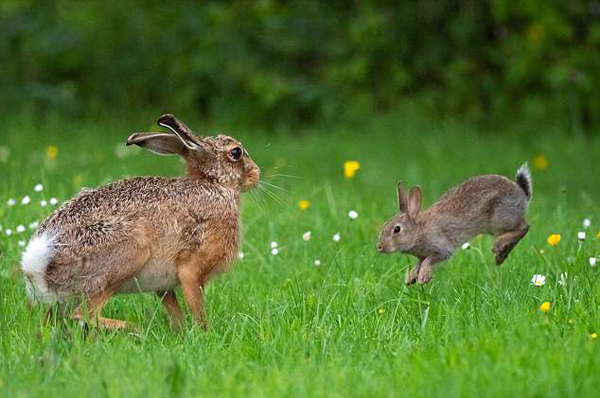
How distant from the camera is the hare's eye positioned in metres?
6.07

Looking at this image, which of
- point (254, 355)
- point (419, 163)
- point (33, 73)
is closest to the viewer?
point (254, 355)

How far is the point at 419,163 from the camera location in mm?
11398

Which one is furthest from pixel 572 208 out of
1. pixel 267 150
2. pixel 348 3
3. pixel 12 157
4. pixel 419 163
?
pixel 348 3

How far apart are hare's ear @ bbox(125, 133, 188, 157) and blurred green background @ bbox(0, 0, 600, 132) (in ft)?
24.5

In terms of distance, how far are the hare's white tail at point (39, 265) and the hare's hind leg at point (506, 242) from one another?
2343 millimetres

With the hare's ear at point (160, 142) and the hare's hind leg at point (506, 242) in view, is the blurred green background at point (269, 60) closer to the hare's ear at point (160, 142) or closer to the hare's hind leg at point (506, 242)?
the hare's hind leg at point (506, 242)

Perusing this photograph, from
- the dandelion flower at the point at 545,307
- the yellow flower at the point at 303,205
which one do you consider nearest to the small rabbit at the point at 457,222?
the dandelion flower at the point at 545,307

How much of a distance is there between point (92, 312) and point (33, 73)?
903 centimetres

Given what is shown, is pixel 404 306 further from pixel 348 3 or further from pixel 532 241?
pixel 348 3

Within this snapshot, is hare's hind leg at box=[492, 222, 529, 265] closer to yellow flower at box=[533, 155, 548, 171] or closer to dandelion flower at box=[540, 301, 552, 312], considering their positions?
dandelion flower at box=[540, 301, 552, 312]

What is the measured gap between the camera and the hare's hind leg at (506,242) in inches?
242

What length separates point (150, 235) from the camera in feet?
17.9

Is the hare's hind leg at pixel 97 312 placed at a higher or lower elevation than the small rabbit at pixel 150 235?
lower

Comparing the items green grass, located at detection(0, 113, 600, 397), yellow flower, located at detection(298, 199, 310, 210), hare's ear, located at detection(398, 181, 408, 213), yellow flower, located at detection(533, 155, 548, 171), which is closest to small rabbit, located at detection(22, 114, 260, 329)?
green grass, located at detection(0, 113, 600, 397)
